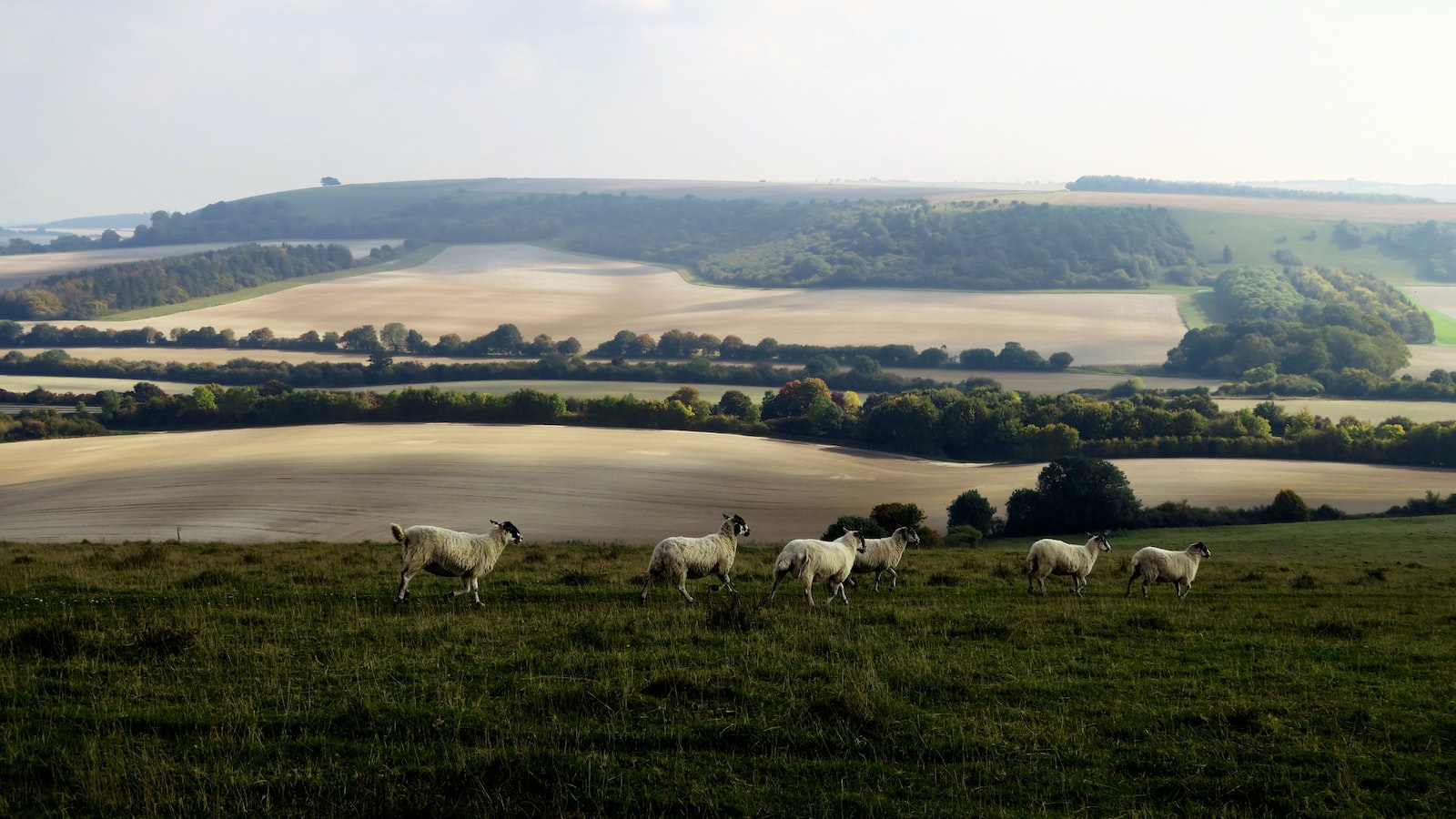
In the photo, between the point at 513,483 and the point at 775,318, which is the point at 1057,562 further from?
the point at 775,318

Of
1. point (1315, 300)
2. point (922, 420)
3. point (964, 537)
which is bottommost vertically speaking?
point (964, 537)

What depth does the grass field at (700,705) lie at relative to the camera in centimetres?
985

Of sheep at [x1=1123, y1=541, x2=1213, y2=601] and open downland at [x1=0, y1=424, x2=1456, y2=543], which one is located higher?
sheep at [x1=1123, y1=541, x2=1213, y2=601]

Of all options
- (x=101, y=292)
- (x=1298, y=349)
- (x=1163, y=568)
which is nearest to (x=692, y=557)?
(x=1163, y=568)

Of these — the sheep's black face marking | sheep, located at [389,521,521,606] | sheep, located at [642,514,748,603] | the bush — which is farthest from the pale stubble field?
sheep, located at [642,514,748,603]

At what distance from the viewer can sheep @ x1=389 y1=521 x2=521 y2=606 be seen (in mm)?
19219

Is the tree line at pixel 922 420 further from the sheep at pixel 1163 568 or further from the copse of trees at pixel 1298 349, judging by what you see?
the sheep at pixel 1163 568

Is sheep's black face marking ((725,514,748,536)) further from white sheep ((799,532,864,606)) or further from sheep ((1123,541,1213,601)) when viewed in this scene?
sheep ((1123,541,1213,601))

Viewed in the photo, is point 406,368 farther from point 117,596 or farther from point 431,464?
point 117,596

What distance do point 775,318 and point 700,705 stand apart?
535 feet

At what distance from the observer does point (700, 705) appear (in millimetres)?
12336

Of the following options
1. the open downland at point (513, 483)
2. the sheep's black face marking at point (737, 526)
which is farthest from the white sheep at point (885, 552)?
the open downland at point (513, 483)

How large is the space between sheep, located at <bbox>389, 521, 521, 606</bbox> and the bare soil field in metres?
134

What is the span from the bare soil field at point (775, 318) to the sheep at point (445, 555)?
134400 millimetres
